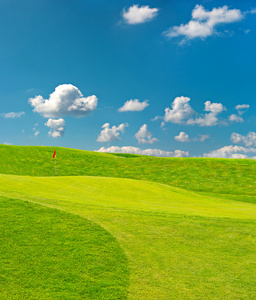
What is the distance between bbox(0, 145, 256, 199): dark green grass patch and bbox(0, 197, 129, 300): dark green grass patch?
3257cm

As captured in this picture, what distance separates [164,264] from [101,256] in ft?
7.15

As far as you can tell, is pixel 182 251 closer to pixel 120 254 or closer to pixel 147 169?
pixel 120 254

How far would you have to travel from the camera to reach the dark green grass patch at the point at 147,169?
43.1m

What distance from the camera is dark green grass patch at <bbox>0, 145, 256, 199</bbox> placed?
43.1 meters

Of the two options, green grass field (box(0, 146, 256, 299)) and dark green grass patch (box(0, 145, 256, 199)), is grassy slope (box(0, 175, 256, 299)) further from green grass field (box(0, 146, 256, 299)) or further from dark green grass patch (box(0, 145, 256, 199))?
dark green grass patch (box(0, 145, 256, 199))

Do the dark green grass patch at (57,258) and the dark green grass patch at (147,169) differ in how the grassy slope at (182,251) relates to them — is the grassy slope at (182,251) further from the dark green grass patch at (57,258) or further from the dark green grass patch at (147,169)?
the dark green grass patch at (147,169)

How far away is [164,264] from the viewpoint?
8.96 meters

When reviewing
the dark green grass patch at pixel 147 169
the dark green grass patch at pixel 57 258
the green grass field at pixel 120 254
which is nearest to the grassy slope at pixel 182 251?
the green grass field at pixel 120 254

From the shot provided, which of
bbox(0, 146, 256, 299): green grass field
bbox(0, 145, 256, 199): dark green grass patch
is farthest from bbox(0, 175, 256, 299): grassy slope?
bbox(0, 145, 256, 199): dark green grass patch

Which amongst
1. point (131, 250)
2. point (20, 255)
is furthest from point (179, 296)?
point (20, 255)

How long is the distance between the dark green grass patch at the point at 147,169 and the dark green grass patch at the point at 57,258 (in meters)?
32.6

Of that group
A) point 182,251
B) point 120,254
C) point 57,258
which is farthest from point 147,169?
point 57,258

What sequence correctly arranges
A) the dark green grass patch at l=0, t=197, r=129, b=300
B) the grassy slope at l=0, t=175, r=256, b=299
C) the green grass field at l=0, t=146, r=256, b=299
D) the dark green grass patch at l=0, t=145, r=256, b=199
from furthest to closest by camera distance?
the dark green grass patch at l=0, t=145, r=256, b=199 < the grassy slope at l=0, t=175, r=256, b=299 < the green grass field at l=0, t=146, r=256, b=299 < the dark green grass patch at l=0, t=197, r=129, b=300

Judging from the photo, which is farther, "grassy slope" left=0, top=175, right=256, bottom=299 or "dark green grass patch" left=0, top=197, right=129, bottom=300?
"grassy slope" left=0, top=175, right=256, bottom=299
